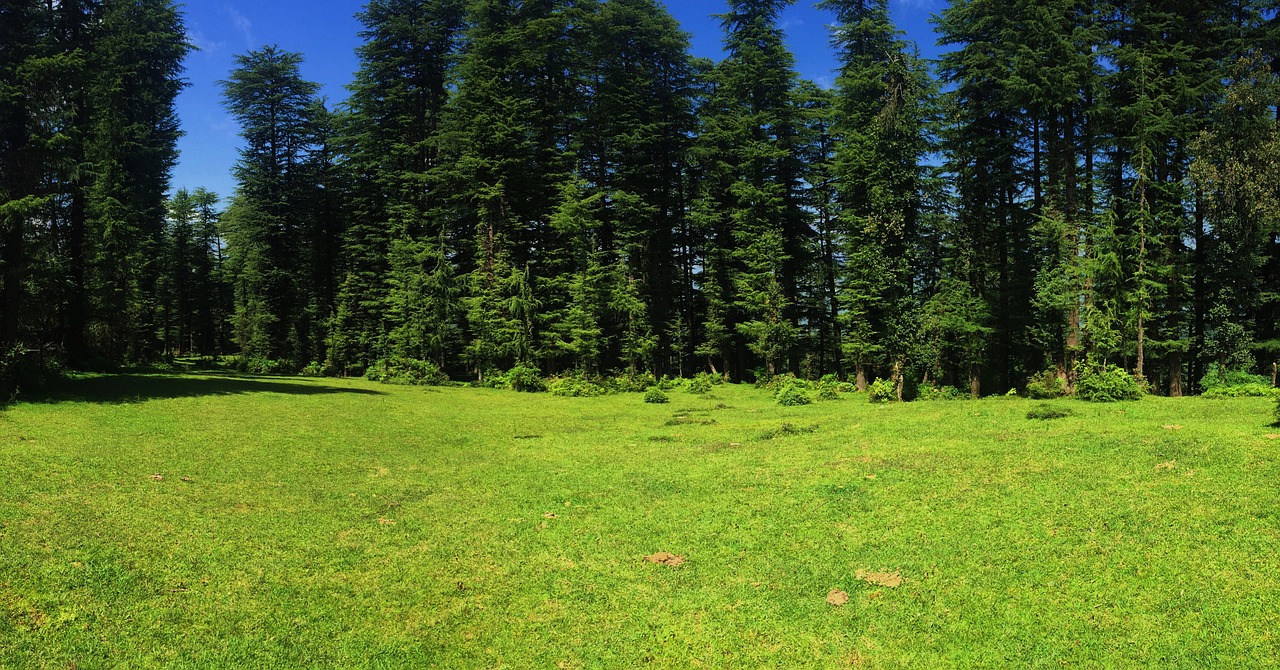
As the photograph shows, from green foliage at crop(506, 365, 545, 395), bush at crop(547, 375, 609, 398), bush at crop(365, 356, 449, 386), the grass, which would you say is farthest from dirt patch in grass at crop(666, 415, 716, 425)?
bush at crop(365, 356, 449, 386)

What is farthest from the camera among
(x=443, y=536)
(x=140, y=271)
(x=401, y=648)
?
(x=140, y=271)

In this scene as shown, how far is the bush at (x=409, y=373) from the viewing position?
34.6m

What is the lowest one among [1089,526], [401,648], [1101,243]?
[401,648]

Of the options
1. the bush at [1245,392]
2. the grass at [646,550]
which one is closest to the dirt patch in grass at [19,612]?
the grass at [646,550]

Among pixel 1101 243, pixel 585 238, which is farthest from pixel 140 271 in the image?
pixel 1101 243

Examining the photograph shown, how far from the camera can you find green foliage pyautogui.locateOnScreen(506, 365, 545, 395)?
32.4 m

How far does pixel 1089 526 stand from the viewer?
7.85m

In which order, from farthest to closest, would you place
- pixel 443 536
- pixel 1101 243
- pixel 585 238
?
pixel 585 238 → pixel 1101 243 → pixel 443 536

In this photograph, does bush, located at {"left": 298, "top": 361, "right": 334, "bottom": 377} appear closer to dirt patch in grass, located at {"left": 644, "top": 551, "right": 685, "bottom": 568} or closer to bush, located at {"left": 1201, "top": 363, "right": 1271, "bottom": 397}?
dirt patch in grass, located at {"left": 644, "top": 551, "right": 685, "bottom": 568}

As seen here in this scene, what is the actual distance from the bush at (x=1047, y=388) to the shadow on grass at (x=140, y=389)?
27136mm

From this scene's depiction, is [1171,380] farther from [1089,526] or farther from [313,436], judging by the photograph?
[313,436]

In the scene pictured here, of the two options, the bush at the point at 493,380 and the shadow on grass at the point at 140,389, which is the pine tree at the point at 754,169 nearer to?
the bush at the point at 493,380

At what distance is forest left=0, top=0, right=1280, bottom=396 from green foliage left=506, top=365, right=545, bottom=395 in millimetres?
1261

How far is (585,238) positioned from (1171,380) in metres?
28.9
